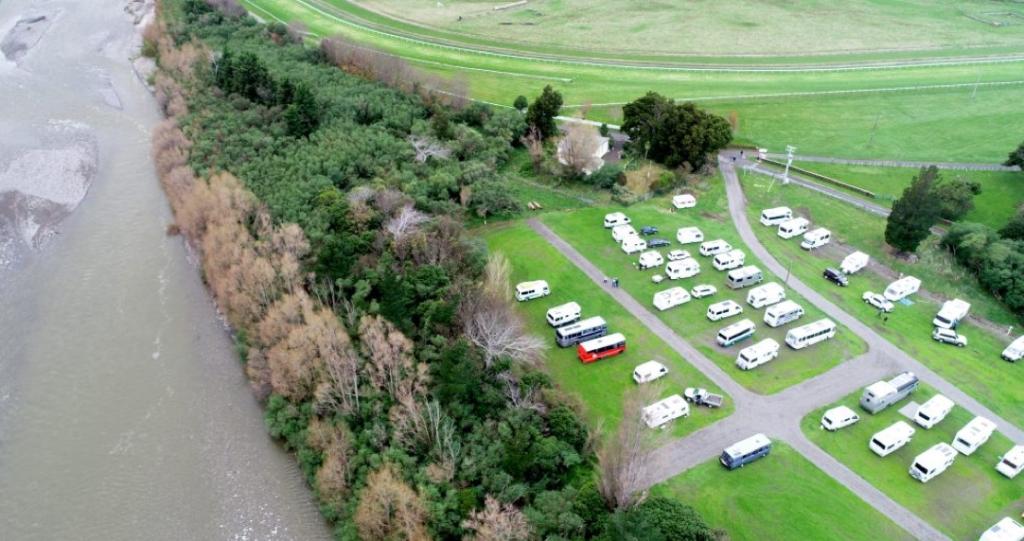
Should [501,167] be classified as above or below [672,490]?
above

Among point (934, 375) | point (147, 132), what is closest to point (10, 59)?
point (147, 132)

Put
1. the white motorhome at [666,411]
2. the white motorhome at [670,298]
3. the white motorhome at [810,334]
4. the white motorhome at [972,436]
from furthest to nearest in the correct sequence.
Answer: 1. the white motorhome at [670,298]
2. the white motorhome at [810,334]
3. the white motorhome at [666,411]
4. the white motorhome at [972,436]

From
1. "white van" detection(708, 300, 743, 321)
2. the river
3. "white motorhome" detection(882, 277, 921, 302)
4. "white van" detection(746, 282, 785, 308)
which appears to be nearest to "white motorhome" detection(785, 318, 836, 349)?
"white van" detection(746, 282, 785, 308)

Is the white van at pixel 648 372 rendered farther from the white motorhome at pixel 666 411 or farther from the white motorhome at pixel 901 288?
the white motorhome at pixel 901 288

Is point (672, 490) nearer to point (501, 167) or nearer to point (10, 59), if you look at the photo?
point (501, 167)

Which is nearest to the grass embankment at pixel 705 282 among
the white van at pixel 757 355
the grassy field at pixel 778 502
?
the white van at pixel 757 355

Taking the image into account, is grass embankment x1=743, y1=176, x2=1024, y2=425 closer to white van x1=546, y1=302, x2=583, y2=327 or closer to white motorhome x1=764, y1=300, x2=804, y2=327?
white motorhome x1=764, y1=300, x2=804, y2=327

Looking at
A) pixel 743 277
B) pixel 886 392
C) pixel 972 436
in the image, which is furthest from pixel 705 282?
pixel 972 436
